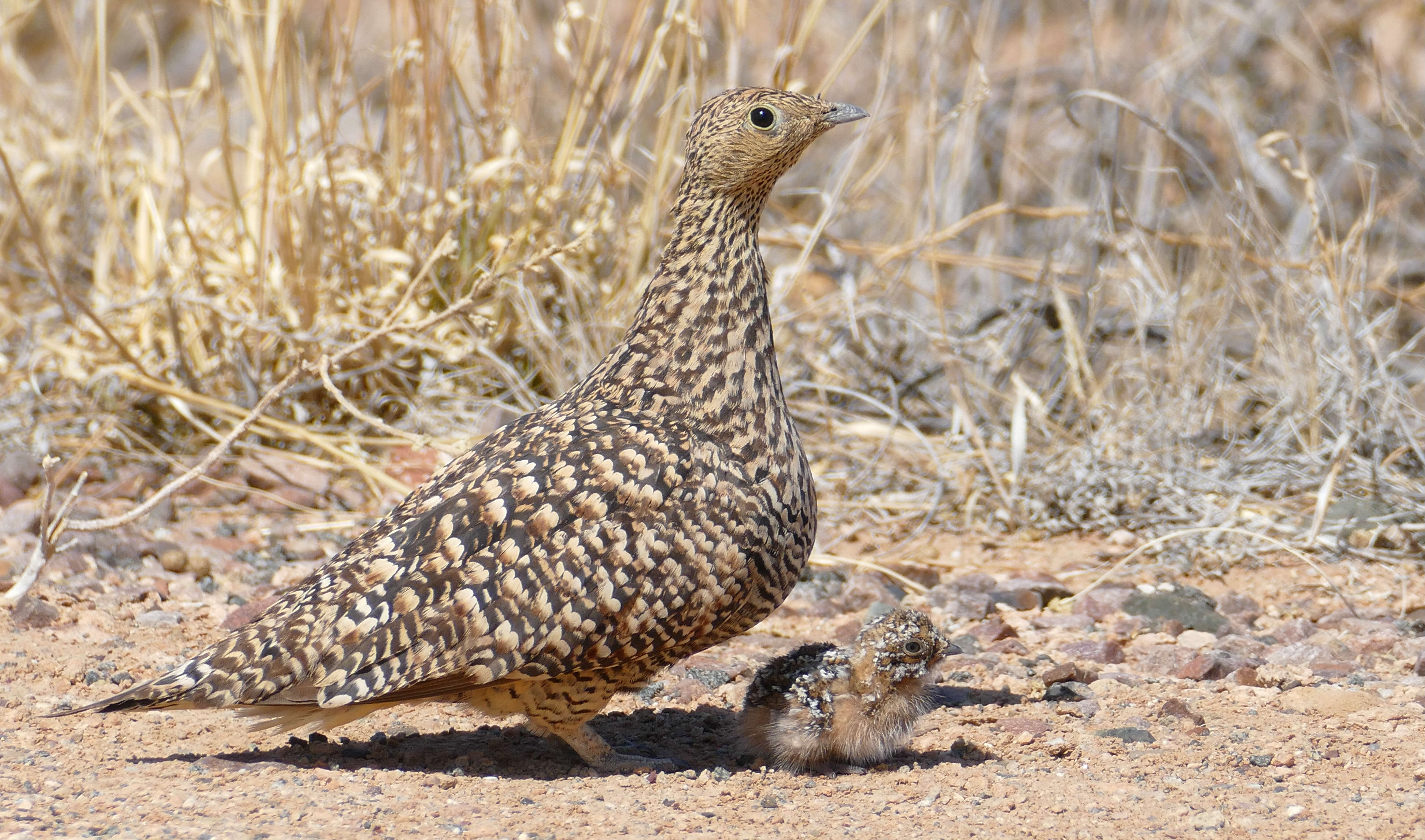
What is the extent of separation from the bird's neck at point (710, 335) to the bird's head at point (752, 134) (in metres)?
0.06

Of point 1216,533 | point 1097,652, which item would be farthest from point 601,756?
point 1216,533

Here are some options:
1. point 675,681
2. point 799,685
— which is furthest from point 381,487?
point 799,685

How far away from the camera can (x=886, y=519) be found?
5.45m

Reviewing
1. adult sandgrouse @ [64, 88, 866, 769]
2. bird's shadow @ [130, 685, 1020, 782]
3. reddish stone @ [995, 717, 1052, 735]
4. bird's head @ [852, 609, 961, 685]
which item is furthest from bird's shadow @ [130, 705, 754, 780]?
reddish stone @ [995, 717, 1052, 735]

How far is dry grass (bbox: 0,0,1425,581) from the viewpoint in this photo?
525cm

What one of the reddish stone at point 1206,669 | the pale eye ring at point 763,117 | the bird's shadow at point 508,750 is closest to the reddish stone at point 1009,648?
the reddish stone at point 1206,669

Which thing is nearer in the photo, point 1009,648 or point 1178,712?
point 1178,712

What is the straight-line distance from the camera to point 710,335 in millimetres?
3658

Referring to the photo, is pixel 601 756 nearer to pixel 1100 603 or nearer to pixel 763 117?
pixel 763 117

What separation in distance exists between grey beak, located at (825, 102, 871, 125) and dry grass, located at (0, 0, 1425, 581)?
125 centimetres

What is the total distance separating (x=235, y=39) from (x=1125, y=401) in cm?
387

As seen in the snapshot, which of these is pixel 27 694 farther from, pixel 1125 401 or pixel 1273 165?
pixel 1273 165

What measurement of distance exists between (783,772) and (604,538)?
2.63 ft

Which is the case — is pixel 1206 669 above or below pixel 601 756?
above
